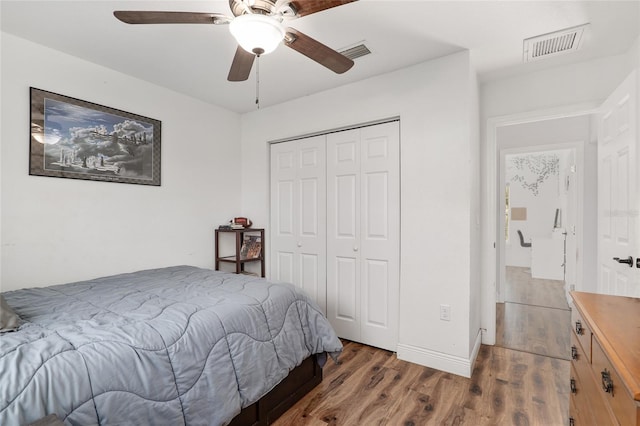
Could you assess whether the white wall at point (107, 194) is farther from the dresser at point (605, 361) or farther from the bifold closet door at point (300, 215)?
the dresser at point (605, 361)

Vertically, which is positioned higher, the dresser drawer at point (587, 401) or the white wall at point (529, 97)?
the white wall at point (529, 97)

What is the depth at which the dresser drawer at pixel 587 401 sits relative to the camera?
96cm

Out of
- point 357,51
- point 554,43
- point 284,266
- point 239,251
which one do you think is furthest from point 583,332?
point 239,251

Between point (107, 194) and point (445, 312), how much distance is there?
2.94 m

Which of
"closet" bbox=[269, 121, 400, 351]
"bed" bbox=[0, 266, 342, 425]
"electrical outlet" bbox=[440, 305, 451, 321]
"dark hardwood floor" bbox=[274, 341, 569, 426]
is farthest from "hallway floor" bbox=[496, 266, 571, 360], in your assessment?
"bed" bbox=[0, 266, 342, 425]

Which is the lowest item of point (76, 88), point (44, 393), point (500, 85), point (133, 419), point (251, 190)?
point (133, 419)

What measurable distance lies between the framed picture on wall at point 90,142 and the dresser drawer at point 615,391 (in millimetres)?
3203

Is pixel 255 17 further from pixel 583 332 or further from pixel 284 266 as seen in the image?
pixel 284 266

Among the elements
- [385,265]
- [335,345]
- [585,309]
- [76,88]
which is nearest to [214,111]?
[76,88]

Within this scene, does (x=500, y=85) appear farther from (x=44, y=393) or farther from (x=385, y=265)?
(x=44, y=393)

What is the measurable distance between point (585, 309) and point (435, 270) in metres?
1.21

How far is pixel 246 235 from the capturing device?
3.60 meters

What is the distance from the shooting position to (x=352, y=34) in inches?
82.4

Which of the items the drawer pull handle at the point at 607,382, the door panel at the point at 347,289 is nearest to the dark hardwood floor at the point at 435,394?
the door panel at the point at 347,289
